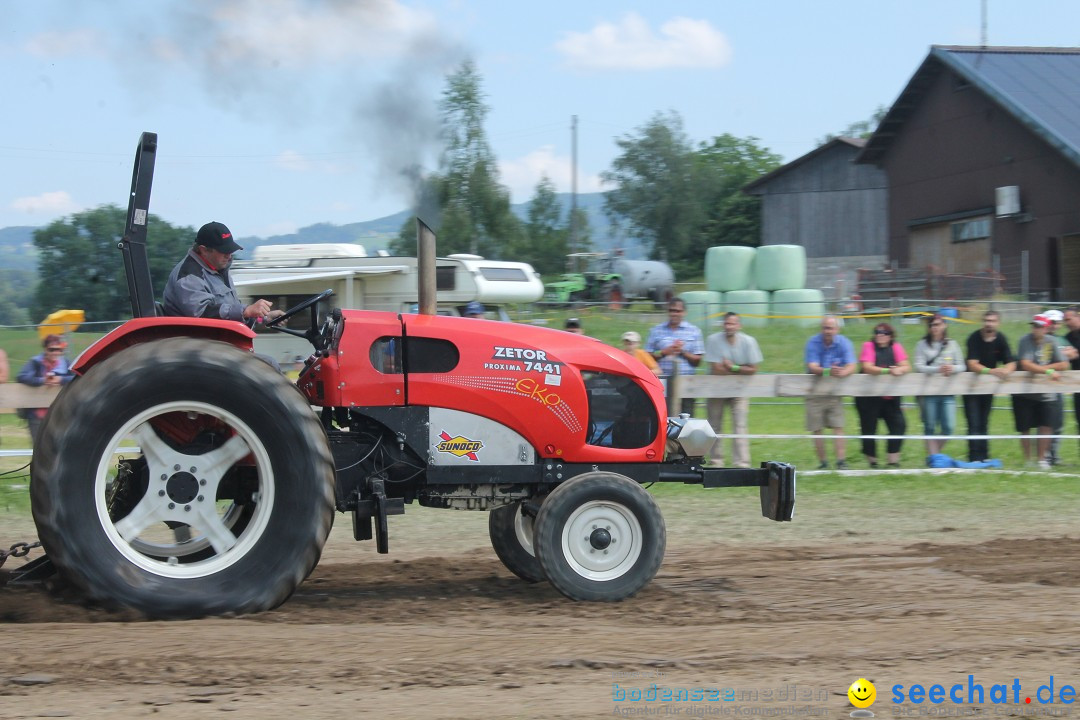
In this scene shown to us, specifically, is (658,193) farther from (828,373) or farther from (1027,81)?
(828,373)

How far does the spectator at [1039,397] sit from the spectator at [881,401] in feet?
3.58

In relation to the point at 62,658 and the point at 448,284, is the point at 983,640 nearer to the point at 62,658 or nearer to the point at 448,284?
the point at 62,658

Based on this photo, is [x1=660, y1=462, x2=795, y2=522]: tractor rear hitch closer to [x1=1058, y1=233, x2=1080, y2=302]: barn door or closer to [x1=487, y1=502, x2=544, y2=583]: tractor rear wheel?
[x1=487, y1=502, x2=544, y2=583]: tractor rear wheel

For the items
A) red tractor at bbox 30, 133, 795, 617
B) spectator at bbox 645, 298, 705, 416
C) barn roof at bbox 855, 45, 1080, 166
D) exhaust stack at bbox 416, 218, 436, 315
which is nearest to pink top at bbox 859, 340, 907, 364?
spectator at bbox 645, 298, 705, 416

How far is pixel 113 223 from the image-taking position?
401 inches

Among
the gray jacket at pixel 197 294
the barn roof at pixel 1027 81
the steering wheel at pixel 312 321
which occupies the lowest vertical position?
the steering wheel at pixel 312 321

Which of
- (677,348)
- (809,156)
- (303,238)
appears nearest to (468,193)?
(303,238)

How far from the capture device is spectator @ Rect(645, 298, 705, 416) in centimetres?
1020

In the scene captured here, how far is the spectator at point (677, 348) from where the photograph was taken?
402 inches

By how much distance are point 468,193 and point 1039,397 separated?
547 inches

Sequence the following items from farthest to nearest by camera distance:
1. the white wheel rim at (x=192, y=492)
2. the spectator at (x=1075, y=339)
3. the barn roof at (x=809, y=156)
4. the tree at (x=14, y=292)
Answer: the barn roof at (x=809, y=156), the tree at (x=14, y=292), the spectator at (x=1075, y=339), the white wheel rim at (x=192, y=492)

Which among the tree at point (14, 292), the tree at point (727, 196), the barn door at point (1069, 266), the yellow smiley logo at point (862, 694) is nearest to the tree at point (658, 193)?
the tree at point (727, 196)

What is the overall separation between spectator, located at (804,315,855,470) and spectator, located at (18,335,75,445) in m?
6.39

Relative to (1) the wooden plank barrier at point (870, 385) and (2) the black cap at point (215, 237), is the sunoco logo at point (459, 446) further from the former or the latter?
(1) the wooden plank barrier at point (870, 385)
